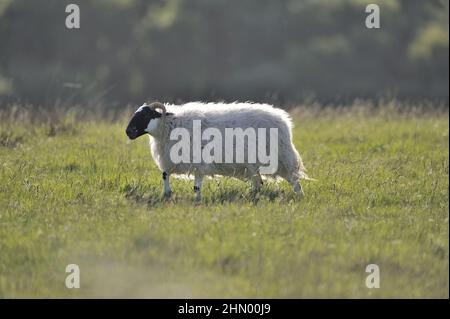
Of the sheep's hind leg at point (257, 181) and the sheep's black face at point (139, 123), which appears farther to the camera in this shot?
the sheep's hind leg at point (257, 181)

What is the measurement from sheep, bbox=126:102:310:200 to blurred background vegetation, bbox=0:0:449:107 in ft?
52.8

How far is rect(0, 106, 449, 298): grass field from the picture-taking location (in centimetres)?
685

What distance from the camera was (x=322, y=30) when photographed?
33656mm

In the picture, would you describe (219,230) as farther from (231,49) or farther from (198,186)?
(231,49)

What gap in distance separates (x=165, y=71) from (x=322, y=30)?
24.5 feet

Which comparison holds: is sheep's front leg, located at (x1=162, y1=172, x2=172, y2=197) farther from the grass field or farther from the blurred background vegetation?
the blurred background vegetation

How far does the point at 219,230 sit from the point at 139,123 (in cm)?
268

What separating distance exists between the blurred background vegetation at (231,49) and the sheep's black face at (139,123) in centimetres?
1613

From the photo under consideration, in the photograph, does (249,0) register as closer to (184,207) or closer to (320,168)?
(320,168)

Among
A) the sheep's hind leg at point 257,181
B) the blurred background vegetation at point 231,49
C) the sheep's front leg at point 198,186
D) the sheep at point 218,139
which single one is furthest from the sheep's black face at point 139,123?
the blurred background vegetation at point 231,49

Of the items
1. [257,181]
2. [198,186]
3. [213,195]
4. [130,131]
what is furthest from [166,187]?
[257,181]

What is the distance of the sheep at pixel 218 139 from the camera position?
1000 centimetres

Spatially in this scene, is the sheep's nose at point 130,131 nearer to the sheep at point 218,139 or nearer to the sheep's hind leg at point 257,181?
the sheep at point 218,139

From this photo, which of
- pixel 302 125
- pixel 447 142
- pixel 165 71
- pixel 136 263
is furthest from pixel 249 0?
pixel 136 263
